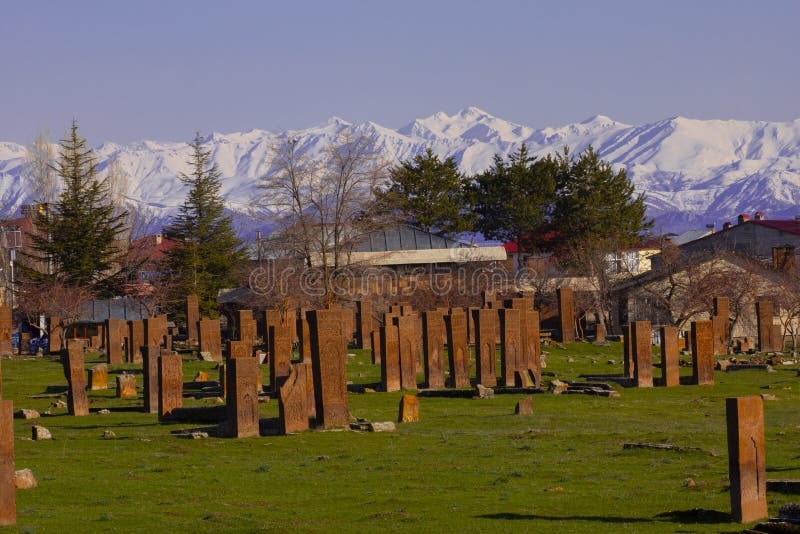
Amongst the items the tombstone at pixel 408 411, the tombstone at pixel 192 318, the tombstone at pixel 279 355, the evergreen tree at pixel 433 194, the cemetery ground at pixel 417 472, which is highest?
the evergreen tree at pixel 433 194

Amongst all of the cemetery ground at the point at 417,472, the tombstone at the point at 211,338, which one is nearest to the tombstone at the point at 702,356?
the cemetery ground at the point at 417,472

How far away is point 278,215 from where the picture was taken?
83.3 metres

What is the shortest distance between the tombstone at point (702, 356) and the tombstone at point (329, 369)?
653 inches

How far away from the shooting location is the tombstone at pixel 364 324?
60.7 meters

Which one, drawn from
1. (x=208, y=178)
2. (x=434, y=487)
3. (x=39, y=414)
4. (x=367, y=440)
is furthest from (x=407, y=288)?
(x=434, y=487)

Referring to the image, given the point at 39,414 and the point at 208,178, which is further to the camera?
the point at 208,178

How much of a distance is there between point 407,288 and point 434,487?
62.8 m

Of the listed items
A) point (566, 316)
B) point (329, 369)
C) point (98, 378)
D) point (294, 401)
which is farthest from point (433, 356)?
point (566, 316)

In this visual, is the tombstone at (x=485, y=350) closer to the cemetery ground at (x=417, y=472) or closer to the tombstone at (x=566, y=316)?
the cemetery ground at (x=417, y=472)

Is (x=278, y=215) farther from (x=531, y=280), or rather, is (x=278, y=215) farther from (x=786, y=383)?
(x=786, y=383)

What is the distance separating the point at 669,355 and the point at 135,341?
920 inches

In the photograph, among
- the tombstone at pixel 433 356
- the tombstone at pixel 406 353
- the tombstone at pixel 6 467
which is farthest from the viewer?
the tombstone at pixel 433 356

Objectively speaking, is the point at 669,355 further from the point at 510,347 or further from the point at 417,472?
the point at 417,472

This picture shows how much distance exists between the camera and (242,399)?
1107 inches
